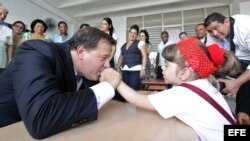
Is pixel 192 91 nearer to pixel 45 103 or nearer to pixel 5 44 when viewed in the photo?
pixel 45 103

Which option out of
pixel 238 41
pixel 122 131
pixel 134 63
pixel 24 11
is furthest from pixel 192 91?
pixel 24 11

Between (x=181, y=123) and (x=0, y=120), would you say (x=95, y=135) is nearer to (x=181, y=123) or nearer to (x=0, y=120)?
(x=181, y=123)

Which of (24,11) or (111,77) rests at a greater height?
(24,11)

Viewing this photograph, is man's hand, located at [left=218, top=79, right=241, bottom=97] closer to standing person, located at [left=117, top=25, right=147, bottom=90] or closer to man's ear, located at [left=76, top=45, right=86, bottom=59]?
man's ear, located at [left=76, top=45, right=86, bottom=59]

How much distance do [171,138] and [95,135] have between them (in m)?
0.22

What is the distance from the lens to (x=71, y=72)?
861 mm

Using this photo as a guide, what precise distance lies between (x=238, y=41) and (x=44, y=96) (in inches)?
68.4

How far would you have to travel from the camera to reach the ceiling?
595 centimetres

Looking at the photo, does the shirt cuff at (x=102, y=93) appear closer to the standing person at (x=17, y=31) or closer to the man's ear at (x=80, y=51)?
the man's ear at (x=80, y=51)

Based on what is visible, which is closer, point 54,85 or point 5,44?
point 54,85

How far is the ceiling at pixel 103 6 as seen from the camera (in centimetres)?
595

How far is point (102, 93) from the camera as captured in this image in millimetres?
740

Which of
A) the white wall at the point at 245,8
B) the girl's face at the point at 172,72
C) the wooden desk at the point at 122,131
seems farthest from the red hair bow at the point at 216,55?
the white wall at the point at 245,8

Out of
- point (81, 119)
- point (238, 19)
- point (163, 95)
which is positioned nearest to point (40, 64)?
point (81, 119)
